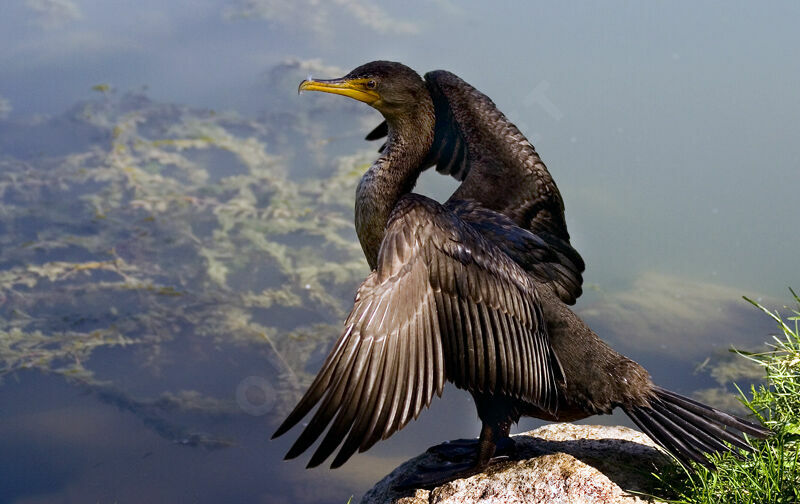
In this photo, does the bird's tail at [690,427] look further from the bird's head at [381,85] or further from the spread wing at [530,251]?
the bird's head at [381,85]

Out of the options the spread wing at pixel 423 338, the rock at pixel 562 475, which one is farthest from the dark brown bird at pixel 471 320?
the rock at pixel 562 475

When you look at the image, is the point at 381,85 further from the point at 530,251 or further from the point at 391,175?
the point at 530,251

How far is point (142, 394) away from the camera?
24.3 ft

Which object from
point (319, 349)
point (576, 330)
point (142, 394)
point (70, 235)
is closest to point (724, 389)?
point (319, 349)

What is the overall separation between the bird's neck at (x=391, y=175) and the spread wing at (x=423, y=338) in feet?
1.95

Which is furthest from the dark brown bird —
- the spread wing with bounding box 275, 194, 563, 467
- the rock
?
the rock

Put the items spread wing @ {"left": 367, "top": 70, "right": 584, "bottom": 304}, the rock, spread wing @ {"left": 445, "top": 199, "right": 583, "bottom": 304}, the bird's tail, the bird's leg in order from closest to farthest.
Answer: the bird's tail → the rock → the bird's leg → spread wing @ {"left": 445, "top": 199, "right": 583, "bottom": 304} → spread wing @ {"left": 367, "top": 70, "right": 584, "bottom": 304}

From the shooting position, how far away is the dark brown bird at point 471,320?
285 cm

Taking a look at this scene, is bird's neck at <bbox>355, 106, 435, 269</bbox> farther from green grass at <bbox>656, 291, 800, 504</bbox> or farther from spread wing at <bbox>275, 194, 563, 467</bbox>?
green grass at <bbox>656, 291, 800, 504</bbox>

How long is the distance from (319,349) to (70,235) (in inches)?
126

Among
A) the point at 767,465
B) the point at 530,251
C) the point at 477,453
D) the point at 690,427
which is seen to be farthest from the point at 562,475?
the point at 530,251

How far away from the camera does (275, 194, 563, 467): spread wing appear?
281cm

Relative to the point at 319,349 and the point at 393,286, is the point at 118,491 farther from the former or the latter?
the point at 393,286

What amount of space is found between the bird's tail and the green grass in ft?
0.16
